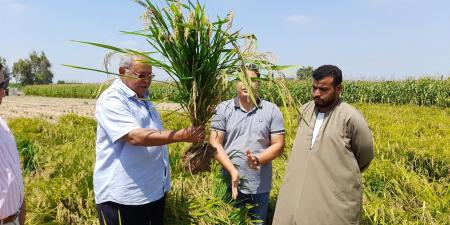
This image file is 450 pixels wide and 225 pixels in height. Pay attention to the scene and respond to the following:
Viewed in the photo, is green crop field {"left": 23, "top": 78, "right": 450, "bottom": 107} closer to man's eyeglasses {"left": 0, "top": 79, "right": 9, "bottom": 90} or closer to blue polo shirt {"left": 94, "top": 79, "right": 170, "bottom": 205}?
blue polo shirt {"left": 94, "top": 79, "right": 170, "bottom": 205}

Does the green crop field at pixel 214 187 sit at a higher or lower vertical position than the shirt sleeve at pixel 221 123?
lower

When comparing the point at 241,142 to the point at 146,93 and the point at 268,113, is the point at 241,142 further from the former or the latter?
the point at 146,93

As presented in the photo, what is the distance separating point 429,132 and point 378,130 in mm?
828

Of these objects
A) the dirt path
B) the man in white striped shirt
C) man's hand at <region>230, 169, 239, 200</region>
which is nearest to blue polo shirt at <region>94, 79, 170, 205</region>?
the man in white striped shirt

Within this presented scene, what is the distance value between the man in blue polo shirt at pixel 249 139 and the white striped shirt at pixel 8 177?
149 centimetres

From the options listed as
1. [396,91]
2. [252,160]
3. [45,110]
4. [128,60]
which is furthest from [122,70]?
[45,110]

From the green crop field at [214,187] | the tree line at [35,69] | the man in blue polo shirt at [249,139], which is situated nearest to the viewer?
the man in blue polo shirt at [249,139]

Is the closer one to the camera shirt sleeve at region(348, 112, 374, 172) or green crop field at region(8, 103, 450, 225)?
shirt sleeve at region(348, 112, 374, 172)

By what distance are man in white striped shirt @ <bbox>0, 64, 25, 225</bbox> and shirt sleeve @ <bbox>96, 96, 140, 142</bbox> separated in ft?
1.72

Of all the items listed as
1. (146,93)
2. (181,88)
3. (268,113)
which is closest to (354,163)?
(268,113)

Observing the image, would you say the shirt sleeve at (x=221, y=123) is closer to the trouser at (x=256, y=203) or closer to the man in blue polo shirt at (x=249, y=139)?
the man in blue polo shirt at (x=249, y=139)

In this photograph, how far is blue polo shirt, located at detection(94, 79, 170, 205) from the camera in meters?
2.44

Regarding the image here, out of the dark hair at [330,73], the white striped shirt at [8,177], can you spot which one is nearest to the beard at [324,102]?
the dark hair at [330,73]

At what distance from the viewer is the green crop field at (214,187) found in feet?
11.8
